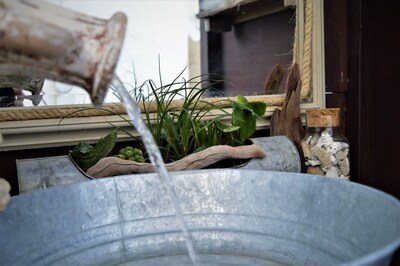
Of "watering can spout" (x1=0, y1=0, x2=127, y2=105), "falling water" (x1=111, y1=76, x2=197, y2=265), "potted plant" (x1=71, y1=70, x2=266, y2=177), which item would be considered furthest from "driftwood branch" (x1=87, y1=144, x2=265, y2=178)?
"watering can spout" (x1=0, y1=0, x2=127, y2=105)

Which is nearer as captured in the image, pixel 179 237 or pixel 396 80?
pixel 179 237

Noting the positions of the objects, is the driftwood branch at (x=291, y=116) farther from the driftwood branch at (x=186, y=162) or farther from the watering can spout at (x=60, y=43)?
the watering can spout at (x=60, y=43)

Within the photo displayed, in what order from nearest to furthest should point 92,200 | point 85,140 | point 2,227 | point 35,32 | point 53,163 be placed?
1. point 35,32
2. point 2,227
3. point 92,200
4. point 53,163
5. point 85,140

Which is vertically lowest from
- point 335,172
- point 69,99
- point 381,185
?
point 381,185

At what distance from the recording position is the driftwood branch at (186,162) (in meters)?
0.93

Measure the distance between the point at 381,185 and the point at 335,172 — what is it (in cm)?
43

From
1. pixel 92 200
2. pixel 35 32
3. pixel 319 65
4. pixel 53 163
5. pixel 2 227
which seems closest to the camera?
pixel 35 32

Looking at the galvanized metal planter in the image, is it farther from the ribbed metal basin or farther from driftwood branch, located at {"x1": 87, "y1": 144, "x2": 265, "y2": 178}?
the ribbed metal basin

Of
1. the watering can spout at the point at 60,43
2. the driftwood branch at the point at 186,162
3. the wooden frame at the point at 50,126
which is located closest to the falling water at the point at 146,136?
the watering can spout at the point at 60,43

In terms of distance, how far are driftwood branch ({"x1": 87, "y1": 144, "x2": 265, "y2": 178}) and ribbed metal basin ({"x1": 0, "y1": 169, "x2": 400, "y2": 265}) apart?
0.22 m

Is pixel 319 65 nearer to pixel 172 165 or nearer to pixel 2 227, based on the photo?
pixel 172 165

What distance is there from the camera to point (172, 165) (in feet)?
3.17

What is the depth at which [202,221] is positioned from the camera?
28.9 inches

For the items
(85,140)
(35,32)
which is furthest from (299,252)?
(85,140)
